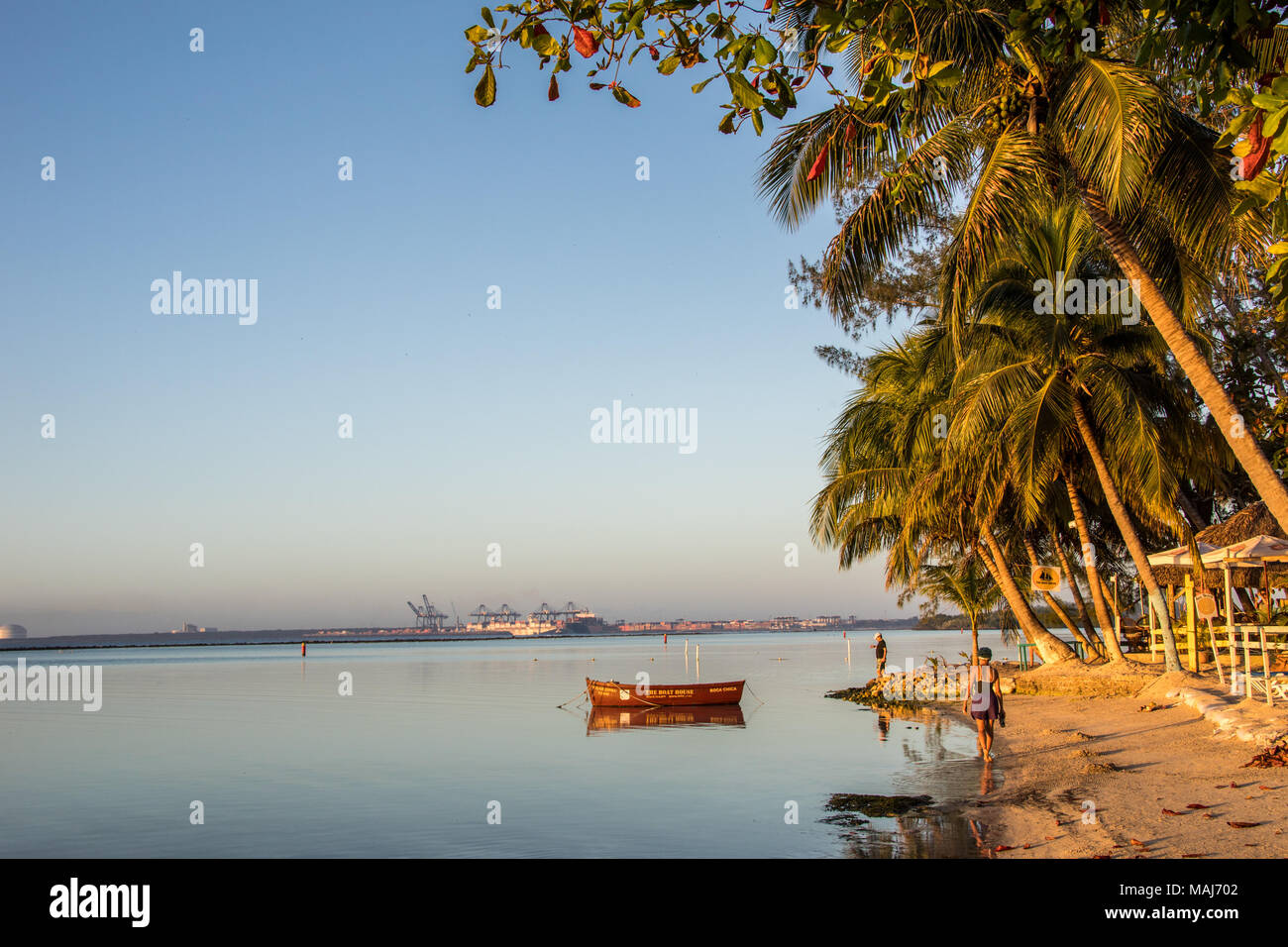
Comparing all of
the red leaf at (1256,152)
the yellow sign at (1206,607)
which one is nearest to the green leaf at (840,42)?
the red leaf at (1256,152)

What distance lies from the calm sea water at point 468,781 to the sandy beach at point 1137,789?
3.18 feet

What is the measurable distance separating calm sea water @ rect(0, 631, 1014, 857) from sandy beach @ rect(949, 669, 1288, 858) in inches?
38.1

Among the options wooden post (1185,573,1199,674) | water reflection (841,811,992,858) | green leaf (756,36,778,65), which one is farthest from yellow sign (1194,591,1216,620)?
green leaf (756,36,778,65)

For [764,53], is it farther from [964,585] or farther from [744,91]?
[964,585]

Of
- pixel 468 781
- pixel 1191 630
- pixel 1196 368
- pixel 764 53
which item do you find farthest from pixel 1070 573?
pixel 764 53

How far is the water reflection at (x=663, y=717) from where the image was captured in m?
30.3

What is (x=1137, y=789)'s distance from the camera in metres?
11.9

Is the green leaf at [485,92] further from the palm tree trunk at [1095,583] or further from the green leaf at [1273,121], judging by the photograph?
the palm tree trunk at [1095,583]

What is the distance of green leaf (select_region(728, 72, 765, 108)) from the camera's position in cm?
460

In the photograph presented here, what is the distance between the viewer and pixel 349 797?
62.4ft

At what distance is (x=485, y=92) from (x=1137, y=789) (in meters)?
11.4
